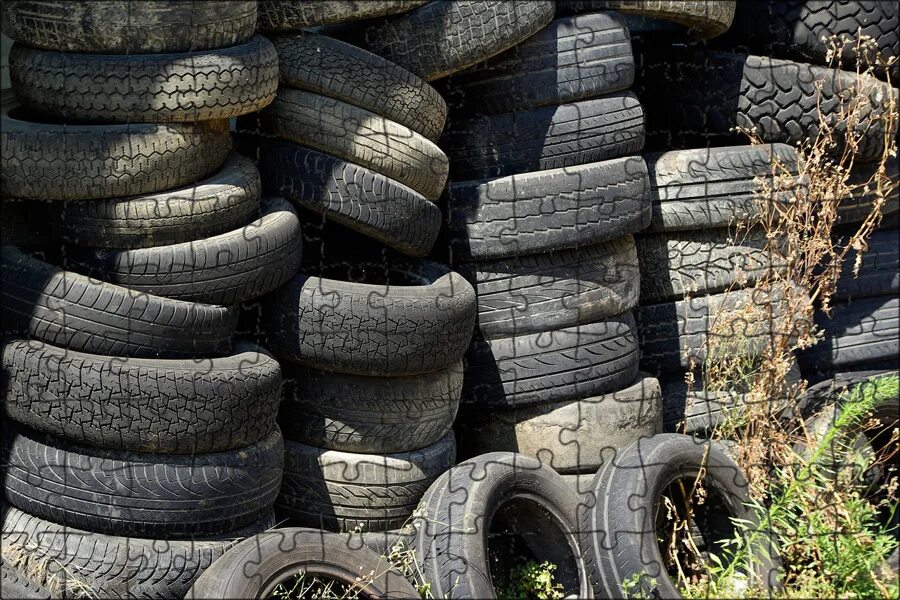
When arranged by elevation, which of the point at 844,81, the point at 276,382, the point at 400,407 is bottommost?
the point at 400,407

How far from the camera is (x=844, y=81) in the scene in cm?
559

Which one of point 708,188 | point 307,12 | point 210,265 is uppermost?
point 307,12

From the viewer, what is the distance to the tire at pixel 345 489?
456 centimetres

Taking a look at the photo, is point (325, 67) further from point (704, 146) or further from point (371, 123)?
point (704, 146)

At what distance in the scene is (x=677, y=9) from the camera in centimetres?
525

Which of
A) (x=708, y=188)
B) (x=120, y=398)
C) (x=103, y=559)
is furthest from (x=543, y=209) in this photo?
(x=103, y=559)

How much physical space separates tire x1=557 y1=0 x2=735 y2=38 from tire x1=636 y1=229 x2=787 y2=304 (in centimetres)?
102

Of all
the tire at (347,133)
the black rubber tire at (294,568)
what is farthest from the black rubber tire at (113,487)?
the tire at (347,133)

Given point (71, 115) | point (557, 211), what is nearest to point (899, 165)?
point (557, 211)

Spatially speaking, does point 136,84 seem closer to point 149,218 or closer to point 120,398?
point 149,218

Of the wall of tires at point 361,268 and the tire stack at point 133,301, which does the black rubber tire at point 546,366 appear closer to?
the wall of tires at point 361,268

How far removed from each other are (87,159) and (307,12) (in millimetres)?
1156

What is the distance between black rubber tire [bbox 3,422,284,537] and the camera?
3906mm

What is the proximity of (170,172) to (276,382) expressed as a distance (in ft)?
2.88
